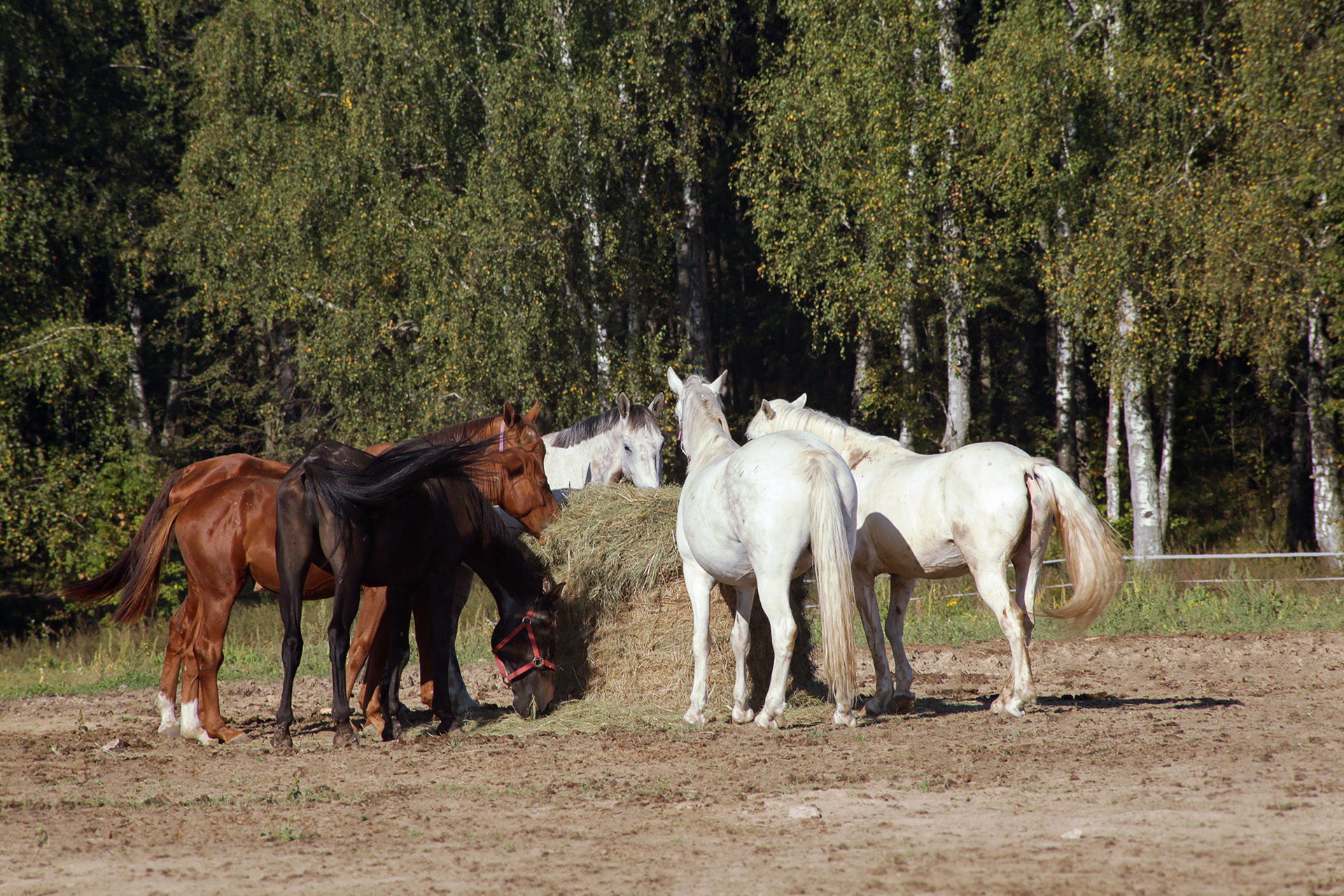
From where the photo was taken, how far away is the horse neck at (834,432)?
26.9 feet

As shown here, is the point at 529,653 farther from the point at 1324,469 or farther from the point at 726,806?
the point at 1324,469

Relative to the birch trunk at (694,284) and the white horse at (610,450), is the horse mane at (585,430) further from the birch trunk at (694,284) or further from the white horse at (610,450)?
the birch trunk at (694,284)

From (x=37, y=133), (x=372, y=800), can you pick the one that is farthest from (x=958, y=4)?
(x=37, y=133)

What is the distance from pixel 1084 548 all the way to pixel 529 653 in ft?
12.8

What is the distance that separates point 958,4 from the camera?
59.1 feet

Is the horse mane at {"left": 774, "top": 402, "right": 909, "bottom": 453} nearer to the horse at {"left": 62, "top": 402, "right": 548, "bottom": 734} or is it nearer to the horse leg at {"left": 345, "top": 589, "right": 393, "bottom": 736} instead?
the horse at {"left": 62, "top": 402, "right": 548, "bottom": 734}

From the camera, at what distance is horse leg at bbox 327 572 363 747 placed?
6.88 meters

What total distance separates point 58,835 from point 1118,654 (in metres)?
9.11

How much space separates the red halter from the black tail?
4.15 feet

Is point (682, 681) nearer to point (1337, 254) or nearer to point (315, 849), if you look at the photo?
point (315, 849)

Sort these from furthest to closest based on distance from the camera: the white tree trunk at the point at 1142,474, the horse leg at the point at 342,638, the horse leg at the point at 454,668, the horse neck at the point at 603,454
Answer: the white tree trunk at the point at 1142,474 < the horse neck at the point at 603,454 < the horse leg at the point at 454,668 < the horse leg at the point at 342,638

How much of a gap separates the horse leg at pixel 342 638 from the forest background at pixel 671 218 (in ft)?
32.1

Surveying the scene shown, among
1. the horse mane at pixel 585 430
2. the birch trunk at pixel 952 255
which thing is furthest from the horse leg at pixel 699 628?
the birch trunk at pixel 952 255

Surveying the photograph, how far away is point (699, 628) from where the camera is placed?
7.27 metres
